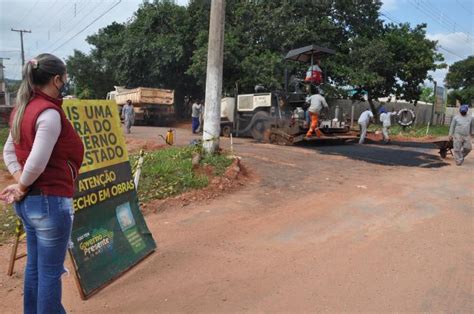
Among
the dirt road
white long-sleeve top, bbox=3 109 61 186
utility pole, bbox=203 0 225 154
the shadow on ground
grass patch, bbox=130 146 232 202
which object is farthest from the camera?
the shadow on ground

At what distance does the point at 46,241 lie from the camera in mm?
2828

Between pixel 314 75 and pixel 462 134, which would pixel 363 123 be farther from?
pixel 462 134

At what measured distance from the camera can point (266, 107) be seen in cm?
1612

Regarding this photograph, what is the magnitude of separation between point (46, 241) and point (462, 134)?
11884mm

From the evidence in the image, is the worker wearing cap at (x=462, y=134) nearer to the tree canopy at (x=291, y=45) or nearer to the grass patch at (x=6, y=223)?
the tree canopy at (x=291, y=45)

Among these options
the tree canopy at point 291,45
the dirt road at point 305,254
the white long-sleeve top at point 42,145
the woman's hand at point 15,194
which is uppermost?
the tree canopy at point 291,45

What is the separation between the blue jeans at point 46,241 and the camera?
2.79 m

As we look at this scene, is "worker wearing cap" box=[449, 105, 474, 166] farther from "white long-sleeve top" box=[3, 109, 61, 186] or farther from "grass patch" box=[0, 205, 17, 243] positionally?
"white long-sleeve top" box=[3, 109, 61, 186]

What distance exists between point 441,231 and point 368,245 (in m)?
1.32

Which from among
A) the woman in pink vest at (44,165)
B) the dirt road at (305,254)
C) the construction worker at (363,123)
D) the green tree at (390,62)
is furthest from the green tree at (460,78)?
the woman in pink vest at (44,165)

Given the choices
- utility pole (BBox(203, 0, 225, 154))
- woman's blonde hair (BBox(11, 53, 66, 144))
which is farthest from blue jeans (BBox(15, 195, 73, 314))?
utility pole (BBox(203, 0, 225, 154))

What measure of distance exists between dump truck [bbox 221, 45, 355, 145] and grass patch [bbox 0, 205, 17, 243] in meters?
9.62

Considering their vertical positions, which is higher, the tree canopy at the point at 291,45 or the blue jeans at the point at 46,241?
the tree canopy at the point at 291,45

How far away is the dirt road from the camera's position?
391cm
